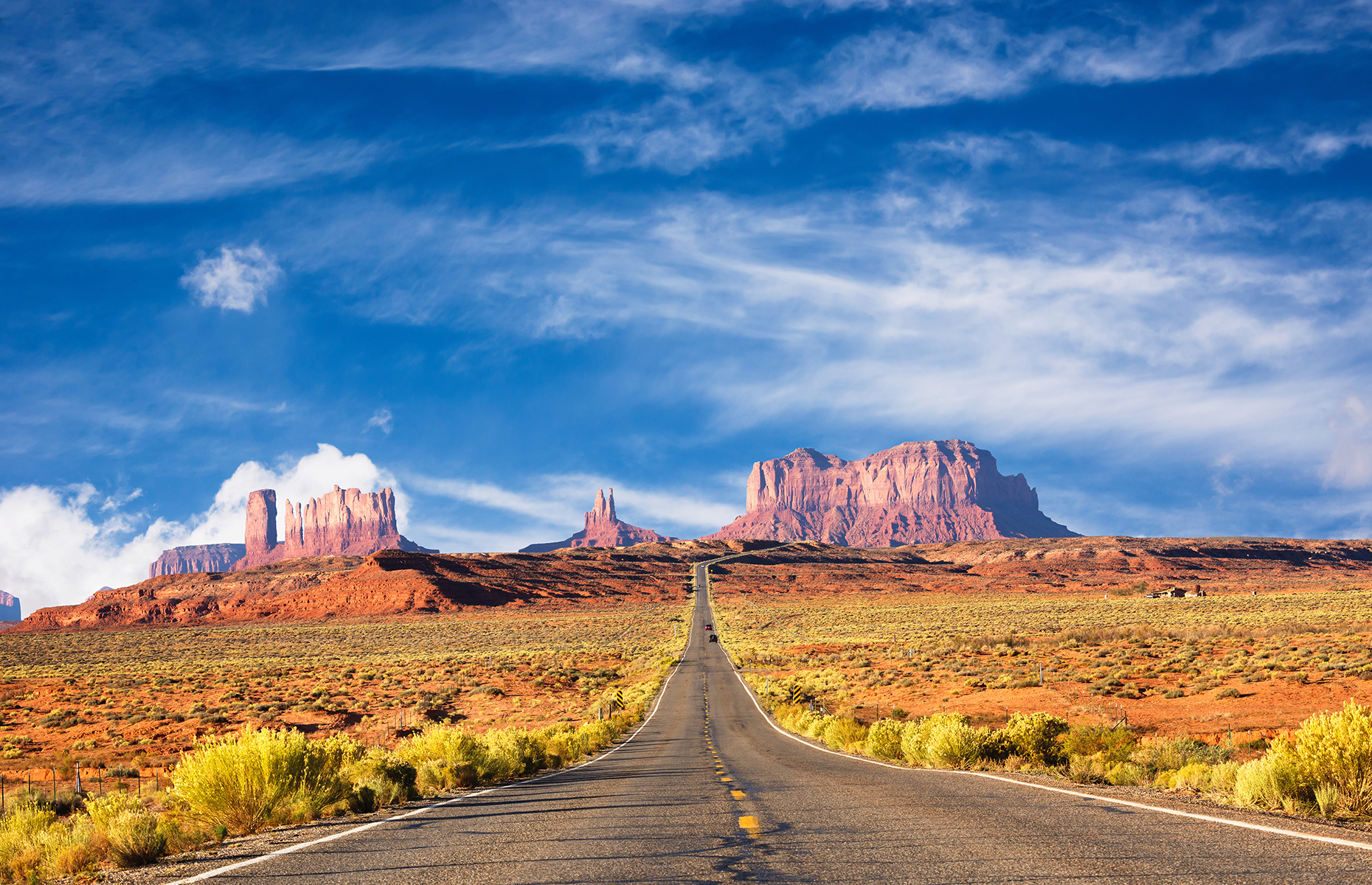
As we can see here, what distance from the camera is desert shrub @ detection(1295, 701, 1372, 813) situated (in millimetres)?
8125

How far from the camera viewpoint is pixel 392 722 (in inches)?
1270

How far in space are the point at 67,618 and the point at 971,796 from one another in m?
160

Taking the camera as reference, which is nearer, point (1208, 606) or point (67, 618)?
point (1208, 606)

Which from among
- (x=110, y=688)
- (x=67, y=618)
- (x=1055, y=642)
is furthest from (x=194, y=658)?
(x=67, y=618)

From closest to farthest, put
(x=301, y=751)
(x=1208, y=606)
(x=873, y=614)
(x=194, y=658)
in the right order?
(x=301, y=751) → (x=194, y=658) → (x=1208, y=606) → (x=873, y=614)

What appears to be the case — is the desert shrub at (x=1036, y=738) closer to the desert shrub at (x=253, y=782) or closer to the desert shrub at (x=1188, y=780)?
the desert shrub at (x=1188, y=780)

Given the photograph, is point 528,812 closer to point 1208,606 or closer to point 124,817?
point 124,817

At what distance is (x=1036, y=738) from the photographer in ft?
49.0

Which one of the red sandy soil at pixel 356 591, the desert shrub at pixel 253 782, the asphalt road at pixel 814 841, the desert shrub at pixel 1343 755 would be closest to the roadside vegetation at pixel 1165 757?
the desert shrub at pixel 1343 755

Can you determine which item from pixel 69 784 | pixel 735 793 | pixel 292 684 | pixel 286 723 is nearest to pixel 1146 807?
pixel 735 793

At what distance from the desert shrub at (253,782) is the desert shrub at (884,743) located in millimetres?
11883

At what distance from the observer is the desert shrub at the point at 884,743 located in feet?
59.3

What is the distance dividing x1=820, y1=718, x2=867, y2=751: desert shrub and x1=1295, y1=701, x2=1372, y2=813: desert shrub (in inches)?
499

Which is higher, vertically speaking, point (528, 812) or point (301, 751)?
point (301, 751)
